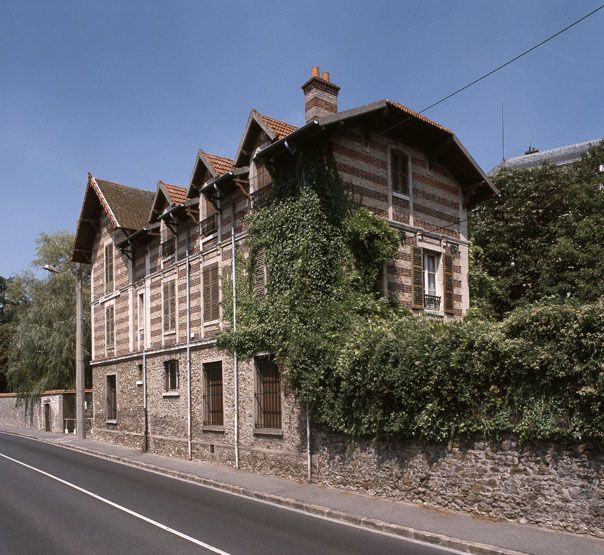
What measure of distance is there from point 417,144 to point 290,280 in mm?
5942

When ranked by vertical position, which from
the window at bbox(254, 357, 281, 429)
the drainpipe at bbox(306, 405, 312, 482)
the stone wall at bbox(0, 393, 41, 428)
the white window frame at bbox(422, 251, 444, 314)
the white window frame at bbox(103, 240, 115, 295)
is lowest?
the stone wall at bbox(0, 393, 41, 428)

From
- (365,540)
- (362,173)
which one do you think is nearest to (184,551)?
(365,540)

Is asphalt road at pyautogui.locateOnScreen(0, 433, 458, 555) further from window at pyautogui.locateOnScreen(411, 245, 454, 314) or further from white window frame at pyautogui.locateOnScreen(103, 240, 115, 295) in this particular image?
white window frame at pyautogui.locateOnScreen(103, 240, 115, 295)

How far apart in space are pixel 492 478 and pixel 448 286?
9.07 meters

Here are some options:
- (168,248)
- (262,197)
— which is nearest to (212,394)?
(168,248)

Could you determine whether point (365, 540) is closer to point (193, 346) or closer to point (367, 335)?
point (367, 335)

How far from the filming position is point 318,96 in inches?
696

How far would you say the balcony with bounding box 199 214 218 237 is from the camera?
20.0m

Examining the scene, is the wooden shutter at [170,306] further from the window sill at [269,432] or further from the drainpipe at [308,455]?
the drainpipe at [308,455]

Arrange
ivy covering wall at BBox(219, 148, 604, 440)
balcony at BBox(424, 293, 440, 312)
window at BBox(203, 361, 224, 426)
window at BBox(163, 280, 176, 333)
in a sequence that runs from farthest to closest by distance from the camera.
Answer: window at BBox(163, 280, 176, 333)
window at BBox(203, 361, 224, 426)
balcony at BBox(424, 293, 440, 312)
ivy covering wall at BBox(219, 148, 604, 440)

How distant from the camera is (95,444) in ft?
86.7

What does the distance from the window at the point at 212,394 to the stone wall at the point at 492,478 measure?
6.13 meters

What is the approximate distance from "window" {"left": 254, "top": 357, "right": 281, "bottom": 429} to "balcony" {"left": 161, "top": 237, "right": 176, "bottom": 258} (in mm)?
6725

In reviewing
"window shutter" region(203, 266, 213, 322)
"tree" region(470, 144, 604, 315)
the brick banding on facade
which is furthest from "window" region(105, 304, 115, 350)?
"tree" region(470, 144, 604, 315)
